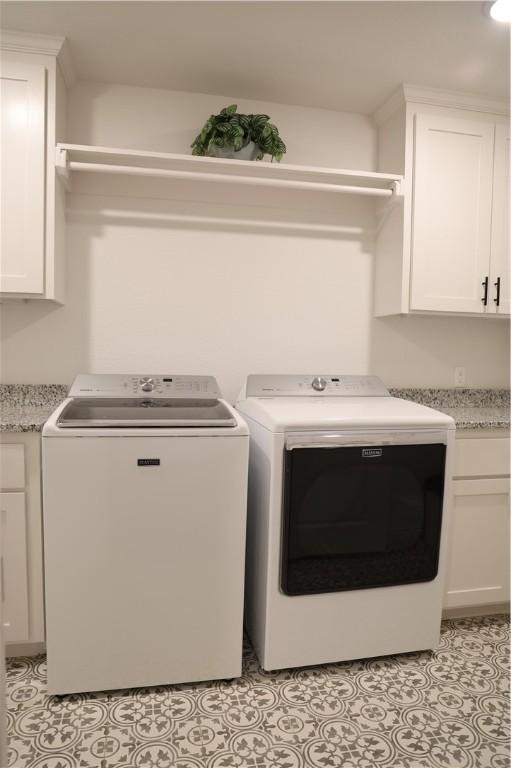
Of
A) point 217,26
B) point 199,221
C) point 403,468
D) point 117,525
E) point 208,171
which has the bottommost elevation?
point 117,525

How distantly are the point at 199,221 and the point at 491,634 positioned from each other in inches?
85.1

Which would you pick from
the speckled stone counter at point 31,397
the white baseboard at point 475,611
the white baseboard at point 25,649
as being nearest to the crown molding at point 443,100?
the speckled stone counter at point 31,397

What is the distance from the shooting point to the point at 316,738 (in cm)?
160

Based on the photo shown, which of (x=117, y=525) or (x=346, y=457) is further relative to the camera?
(x=346, y=457)

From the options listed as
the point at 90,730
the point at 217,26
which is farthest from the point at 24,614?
the point at 217,26

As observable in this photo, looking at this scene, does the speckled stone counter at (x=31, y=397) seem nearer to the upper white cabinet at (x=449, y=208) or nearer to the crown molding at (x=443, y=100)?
the upper white cabinet at (x=449, y=208)

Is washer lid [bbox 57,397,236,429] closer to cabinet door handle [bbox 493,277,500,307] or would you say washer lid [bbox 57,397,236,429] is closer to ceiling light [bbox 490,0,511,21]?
cabinet door handle [bbox 493,277,500,307]

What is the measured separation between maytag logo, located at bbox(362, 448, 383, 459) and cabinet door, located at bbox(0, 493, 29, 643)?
1.20 meters

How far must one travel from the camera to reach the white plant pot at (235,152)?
7.15ft

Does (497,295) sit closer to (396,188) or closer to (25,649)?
(396,188)

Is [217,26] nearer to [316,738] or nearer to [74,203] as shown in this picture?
[74,203]

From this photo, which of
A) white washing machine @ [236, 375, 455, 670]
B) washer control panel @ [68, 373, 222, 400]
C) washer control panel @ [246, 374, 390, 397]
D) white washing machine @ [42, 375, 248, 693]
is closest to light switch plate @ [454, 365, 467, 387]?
washer control panel @ [246, 374, 390, 397]

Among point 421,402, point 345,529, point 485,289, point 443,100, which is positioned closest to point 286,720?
point 345,529

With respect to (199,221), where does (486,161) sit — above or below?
above
